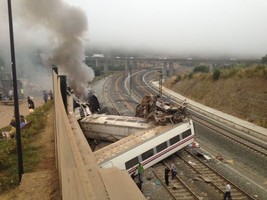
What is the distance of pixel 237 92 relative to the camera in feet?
143

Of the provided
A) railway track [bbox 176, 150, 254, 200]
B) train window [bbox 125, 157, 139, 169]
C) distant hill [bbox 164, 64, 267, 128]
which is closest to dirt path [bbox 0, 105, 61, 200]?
train window [bbox 125, 157, 139, 169]

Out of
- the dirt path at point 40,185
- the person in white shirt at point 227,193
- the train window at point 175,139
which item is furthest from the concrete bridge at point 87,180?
the train window at point 175,139

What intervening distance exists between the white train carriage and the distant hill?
44.6 ft

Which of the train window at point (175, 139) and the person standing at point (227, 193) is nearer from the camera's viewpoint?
the person standing at point (227, 193)

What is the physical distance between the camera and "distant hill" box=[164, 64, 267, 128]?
37.4 m

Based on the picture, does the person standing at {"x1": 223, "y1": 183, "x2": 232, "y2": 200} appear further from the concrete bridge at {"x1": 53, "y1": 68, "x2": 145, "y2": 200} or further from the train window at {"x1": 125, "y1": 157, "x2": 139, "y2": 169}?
the concrete bridge at {"x1": 53, "y1": 68, "x2": 145, "y2": 200}

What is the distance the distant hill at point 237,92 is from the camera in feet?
123

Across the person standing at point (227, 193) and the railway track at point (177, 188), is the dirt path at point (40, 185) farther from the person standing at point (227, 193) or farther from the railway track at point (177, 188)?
the person standing at point (227, 193)

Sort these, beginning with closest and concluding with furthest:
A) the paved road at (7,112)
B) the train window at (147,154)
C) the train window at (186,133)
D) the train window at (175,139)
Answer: the train window at (147,154), the train window at (175,139), the train window at (186,133), the paved road at (7,112)

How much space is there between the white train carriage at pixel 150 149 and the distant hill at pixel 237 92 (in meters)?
13.6

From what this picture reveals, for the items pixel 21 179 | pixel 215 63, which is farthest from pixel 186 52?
pixel 21 179

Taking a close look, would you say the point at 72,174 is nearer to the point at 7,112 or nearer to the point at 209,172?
the point at 209,172

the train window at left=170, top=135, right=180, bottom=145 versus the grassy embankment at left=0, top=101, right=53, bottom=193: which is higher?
the grassy embankment at left=0, top=101, right=53, bottom=193

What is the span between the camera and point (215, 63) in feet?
389
